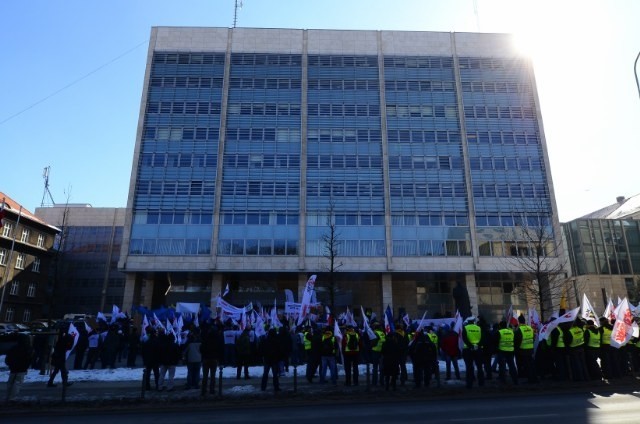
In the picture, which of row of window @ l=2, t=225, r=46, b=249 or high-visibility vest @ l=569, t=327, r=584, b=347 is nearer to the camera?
high-visibility vest @ l=569, t=327, r=584, b=347

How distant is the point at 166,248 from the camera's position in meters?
40.5

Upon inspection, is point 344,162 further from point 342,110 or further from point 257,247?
point 257,247

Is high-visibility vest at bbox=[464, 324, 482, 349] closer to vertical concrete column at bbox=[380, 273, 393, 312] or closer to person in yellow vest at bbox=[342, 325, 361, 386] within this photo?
person in yellow vest at bbox=[342, 325, 361, 386]

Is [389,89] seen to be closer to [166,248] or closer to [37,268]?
[166,248]

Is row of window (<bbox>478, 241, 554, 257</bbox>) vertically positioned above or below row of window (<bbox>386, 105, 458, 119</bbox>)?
below

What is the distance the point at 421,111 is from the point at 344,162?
402 inches

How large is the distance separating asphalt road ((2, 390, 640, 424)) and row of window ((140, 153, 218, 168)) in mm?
35171

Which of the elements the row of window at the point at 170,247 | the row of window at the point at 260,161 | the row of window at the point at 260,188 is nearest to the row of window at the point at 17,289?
the row of window at the point at 170,247

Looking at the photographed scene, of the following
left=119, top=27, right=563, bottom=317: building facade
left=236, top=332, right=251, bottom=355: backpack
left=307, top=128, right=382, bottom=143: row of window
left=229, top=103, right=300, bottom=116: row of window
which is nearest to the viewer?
left=236, top=332, right=251, bottom=355: backpack

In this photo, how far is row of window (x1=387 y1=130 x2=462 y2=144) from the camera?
44656 millimetres

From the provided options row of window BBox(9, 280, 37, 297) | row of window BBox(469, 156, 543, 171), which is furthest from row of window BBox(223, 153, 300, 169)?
row of window BBox(9, 280, 37, 297)

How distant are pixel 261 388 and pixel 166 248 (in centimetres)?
3098

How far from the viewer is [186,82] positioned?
1810 inches

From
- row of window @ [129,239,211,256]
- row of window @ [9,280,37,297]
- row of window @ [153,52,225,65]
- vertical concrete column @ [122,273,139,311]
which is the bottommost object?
vertical concrete column @ [122,273,139,311]
